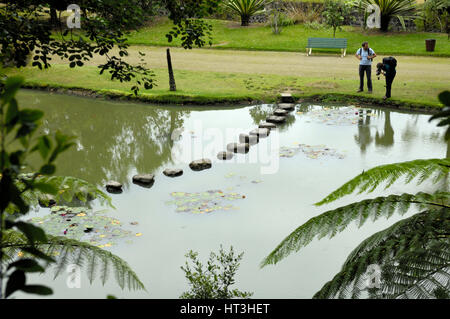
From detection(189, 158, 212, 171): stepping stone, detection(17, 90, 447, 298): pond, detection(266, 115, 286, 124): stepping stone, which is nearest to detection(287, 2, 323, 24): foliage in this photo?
detection(17, 90, 447, 298): pond

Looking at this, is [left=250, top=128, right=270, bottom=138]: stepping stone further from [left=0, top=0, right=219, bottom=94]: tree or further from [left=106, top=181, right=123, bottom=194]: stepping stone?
[left=0, top=0, right=219, bottom=94]: tree

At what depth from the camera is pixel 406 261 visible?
9.91 feet

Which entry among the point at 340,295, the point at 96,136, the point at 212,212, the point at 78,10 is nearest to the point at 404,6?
the point at 96,136

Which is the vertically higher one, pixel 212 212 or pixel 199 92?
pixel 199 92

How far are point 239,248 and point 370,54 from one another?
8.69 metres

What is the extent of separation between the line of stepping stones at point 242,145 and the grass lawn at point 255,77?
788 millimetres

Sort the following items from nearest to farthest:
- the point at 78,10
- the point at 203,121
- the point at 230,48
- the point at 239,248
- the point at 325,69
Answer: the point at 78,10, the point at 239,248, the point at 203,121, the point at 325,69, the point at 230,48

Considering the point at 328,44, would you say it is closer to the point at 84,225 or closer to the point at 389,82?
the point at 389,82

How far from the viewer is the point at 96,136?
10938 mm

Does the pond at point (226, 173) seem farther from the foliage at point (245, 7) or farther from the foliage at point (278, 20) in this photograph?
the foliage at point (245, 7)

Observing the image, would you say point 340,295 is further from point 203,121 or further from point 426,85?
point 426,85

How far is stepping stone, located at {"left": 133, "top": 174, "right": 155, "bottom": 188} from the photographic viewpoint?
8.24 metres

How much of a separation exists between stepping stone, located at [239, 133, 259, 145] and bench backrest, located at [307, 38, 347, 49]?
31.3 feet

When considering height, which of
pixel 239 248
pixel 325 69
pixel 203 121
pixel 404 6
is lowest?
pixel 239 248
